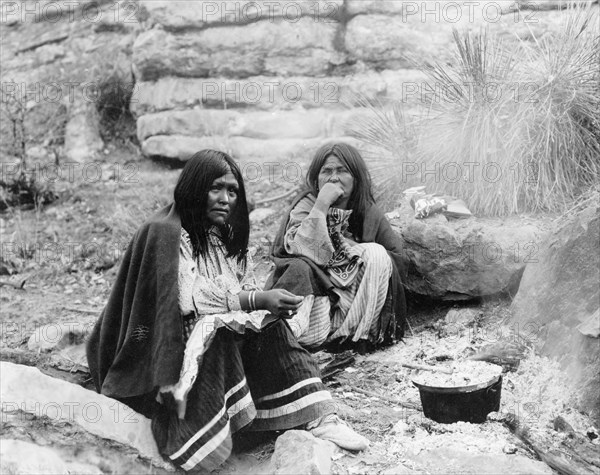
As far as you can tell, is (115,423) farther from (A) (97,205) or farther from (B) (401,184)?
(A) (97,205)

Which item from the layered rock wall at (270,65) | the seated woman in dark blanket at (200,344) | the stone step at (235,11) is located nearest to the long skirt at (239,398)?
the seated woman in dark blanket at (200,344)

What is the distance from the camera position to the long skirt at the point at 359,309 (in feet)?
15.9

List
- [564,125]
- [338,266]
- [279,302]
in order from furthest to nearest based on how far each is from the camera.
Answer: [564,125], [338,266], [279,302]

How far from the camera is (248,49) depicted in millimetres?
8164

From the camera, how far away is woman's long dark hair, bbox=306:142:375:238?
16.6ft

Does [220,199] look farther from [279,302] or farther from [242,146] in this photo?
[242,146]

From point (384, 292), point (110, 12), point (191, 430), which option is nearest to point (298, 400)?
point (191, 430)

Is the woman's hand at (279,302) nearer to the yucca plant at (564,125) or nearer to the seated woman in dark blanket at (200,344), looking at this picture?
the seated woman in dark blanket at (200,344)

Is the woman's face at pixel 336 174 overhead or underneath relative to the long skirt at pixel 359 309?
overhead

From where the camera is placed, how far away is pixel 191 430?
3.32 metres

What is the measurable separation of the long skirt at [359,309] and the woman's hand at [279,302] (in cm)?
137

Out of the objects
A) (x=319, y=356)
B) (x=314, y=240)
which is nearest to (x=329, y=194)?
(x=314, y=240)

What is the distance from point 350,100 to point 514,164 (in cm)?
271

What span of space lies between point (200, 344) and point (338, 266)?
1805mm
